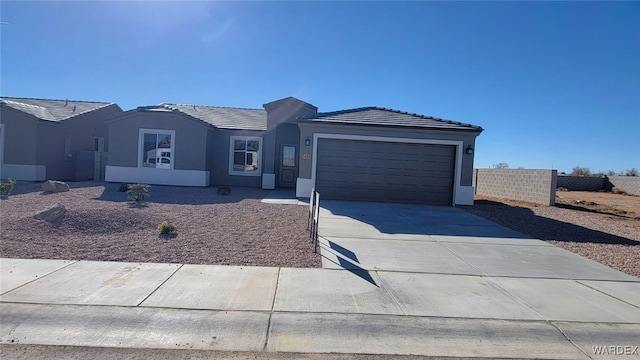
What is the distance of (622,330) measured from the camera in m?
4.58

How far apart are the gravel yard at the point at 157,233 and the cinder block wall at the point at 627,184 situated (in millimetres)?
31540

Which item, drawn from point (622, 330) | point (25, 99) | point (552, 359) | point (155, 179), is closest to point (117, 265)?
point (552, 359)

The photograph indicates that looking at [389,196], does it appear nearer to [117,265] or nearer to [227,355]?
[117,265]

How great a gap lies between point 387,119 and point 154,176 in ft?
36.2

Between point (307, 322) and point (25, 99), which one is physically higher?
point (25, 99)

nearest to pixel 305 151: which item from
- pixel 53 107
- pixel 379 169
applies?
pixel 379 169

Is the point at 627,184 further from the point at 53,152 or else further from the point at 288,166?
the point at 53,152

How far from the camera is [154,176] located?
57.9 feet

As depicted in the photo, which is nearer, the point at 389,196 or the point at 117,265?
the point at 117,265

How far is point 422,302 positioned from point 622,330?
2360mm

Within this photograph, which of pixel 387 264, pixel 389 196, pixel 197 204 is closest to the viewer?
pixel 387 264

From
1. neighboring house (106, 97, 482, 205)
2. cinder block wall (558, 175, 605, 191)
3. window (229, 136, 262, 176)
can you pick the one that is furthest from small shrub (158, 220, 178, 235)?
cinder block wall (558, 175, 605, 191)

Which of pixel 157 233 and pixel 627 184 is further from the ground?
pixel 627 184

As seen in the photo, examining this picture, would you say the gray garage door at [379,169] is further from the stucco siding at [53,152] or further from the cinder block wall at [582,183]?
the cinder block wall at [582,183]
